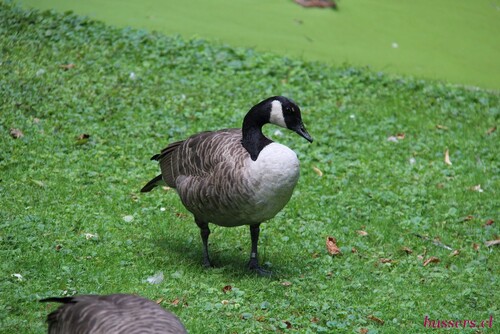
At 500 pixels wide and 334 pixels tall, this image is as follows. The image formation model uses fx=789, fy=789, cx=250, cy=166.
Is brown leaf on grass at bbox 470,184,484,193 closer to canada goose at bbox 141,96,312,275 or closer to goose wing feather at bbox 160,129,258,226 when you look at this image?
canada goose at bbox 141,96,312,275

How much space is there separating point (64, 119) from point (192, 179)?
116 inches

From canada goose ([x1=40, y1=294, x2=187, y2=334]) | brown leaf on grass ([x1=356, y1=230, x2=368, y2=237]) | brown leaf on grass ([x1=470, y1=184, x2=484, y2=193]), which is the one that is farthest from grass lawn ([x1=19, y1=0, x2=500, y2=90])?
canada goose ([x1=40, y1=294, x2=187, y2=334])

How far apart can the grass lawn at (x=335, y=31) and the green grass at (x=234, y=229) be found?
544 millimetres

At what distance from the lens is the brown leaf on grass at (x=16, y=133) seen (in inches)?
324

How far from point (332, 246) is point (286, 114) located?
1.43 metres

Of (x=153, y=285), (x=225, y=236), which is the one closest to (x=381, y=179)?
(x=225, y=236)

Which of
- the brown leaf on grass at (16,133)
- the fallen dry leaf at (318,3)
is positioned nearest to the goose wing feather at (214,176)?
the brown leaf on grass at (16,133)

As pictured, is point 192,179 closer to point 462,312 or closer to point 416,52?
point 462,312

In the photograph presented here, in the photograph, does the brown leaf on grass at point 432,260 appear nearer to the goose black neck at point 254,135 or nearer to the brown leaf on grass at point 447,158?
the goose black neck at point 254,135

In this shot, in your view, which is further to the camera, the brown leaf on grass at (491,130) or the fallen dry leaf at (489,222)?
the brown leaf on grass at (491,130)

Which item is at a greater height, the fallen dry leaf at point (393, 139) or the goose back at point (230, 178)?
the goose back at point (230, 178)

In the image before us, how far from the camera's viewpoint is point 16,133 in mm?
8289

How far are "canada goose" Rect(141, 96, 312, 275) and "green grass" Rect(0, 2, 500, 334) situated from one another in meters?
0.49

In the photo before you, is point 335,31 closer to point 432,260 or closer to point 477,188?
point 477,188
